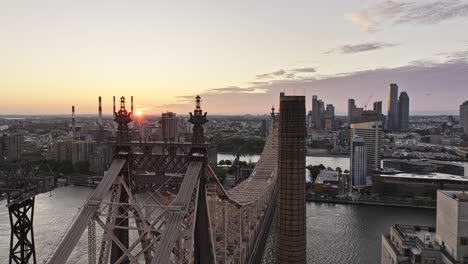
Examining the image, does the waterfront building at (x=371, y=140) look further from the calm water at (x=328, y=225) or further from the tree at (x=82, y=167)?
the tree at (x=82, y=167)

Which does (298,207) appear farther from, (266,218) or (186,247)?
(186,247)

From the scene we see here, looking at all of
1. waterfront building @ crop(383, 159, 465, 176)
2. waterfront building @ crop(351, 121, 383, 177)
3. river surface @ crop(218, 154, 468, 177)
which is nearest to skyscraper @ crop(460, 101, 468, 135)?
river surface @ crop(218, 154, 468, 177)

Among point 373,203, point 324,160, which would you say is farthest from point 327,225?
point 324,160

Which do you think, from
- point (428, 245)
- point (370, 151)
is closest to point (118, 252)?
point (428, 245)

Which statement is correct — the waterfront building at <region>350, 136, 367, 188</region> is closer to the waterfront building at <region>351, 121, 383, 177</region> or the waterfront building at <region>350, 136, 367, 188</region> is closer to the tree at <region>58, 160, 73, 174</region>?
the waterfront building at <region>351, 121, 383, 177</region>

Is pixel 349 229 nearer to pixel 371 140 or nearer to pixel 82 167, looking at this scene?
pixel 371 140

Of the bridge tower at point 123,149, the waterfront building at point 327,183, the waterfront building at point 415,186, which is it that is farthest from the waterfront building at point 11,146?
the bridge tower at point 123,149
